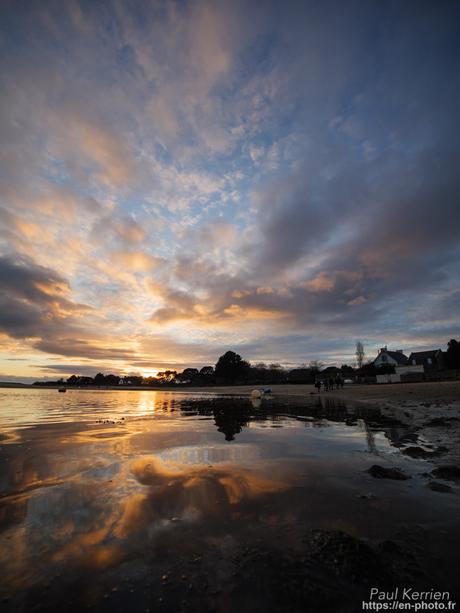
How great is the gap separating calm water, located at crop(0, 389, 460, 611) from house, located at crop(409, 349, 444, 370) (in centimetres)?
8044

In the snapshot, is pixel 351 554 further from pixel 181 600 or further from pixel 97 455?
pixel 97 455

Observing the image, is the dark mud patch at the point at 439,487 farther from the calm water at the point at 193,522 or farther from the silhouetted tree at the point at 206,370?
the silhouetted tree at the point at 206,370

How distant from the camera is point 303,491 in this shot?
5.71m

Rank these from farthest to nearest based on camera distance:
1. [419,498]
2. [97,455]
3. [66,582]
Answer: [97,455] → [419,498] → [66,582]

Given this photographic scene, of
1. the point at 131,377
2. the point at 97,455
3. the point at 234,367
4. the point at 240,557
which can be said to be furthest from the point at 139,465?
the point at 131,377

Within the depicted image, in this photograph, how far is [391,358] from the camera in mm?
83062

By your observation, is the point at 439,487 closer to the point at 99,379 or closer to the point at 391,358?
the point at 391,358

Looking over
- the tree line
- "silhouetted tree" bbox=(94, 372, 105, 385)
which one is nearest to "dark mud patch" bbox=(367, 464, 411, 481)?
the tree line

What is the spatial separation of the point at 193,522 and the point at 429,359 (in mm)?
88249

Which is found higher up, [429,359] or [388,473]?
[429,359]

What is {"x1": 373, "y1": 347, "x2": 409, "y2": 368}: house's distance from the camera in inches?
3214

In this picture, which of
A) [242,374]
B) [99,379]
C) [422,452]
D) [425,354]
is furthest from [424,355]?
[99,379]

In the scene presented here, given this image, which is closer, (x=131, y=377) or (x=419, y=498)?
(x=419, y=498)

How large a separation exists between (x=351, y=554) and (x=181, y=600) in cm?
210
